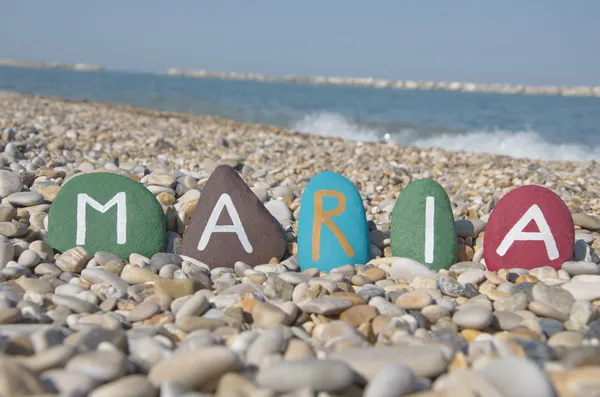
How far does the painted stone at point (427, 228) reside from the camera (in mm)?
2764

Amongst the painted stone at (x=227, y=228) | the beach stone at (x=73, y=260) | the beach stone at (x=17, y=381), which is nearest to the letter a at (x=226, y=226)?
the painted stone at (x=227, y=228)

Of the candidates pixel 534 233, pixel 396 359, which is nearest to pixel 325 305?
pixel 396 359

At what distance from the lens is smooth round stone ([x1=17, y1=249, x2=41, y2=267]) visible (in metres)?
2.56

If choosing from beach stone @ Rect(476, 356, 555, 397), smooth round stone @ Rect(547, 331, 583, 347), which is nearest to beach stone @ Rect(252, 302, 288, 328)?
beach stone @ Rect(476, 356, 555, 397)

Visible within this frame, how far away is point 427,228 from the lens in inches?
109

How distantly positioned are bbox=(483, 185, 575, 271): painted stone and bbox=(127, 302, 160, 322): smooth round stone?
1.66 meters

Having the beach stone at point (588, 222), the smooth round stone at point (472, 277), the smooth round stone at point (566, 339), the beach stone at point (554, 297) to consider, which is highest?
the beach stone at point (588, 222)

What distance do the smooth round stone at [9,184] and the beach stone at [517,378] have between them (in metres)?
2.88

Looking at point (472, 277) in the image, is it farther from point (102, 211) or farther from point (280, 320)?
point (102, 211)

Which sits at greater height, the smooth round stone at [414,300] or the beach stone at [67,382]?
the smooth round stone at [414,300]

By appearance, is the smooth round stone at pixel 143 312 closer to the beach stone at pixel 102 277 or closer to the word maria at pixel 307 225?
the beach stone at pixel 102 277

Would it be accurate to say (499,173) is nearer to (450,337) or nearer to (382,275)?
(382,275)

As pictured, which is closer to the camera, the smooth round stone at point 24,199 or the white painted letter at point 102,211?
the white painted letter at point 102,211

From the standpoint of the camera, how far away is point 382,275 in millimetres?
2617
